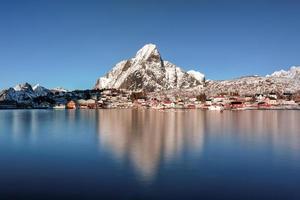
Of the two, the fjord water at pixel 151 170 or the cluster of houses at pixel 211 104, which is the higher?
the cluster of houses at pixel 211 104

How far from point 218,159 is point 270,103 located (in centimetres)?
14787

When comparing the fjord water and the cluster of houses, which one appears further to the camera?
the cluster of houses

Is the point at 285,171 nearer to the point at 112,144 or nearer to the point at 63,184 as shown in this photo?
the point at 63,184

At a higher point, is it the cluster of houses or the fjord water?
the cluster of houses

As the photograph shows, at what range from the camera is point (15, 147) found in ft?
95.6

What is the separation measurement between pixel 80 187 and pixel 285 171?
10.3m

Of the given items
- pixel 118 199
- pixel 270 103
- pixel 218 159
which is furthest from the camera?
pixel 270 103

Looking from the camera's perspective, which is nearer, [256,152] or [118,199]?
[118,199]

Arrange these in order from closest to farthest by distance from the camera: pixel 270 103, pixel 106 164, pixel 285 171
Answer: pixel 285 171 < pixel 106 164 < pixel 270 103

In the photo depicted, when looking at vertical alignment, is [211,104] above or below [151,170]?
above

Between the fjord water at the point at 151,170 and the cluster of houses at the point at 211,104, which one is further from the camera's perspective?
the cluster of houses at the point at 211,104

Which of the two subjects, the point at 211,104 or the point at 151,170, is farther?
the point at 211,104

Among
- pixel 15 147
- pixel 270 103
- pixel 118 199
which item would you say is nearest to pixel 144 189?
pixel 118 199

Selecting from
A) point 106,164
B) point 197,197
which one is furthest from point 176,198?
point 106,164
